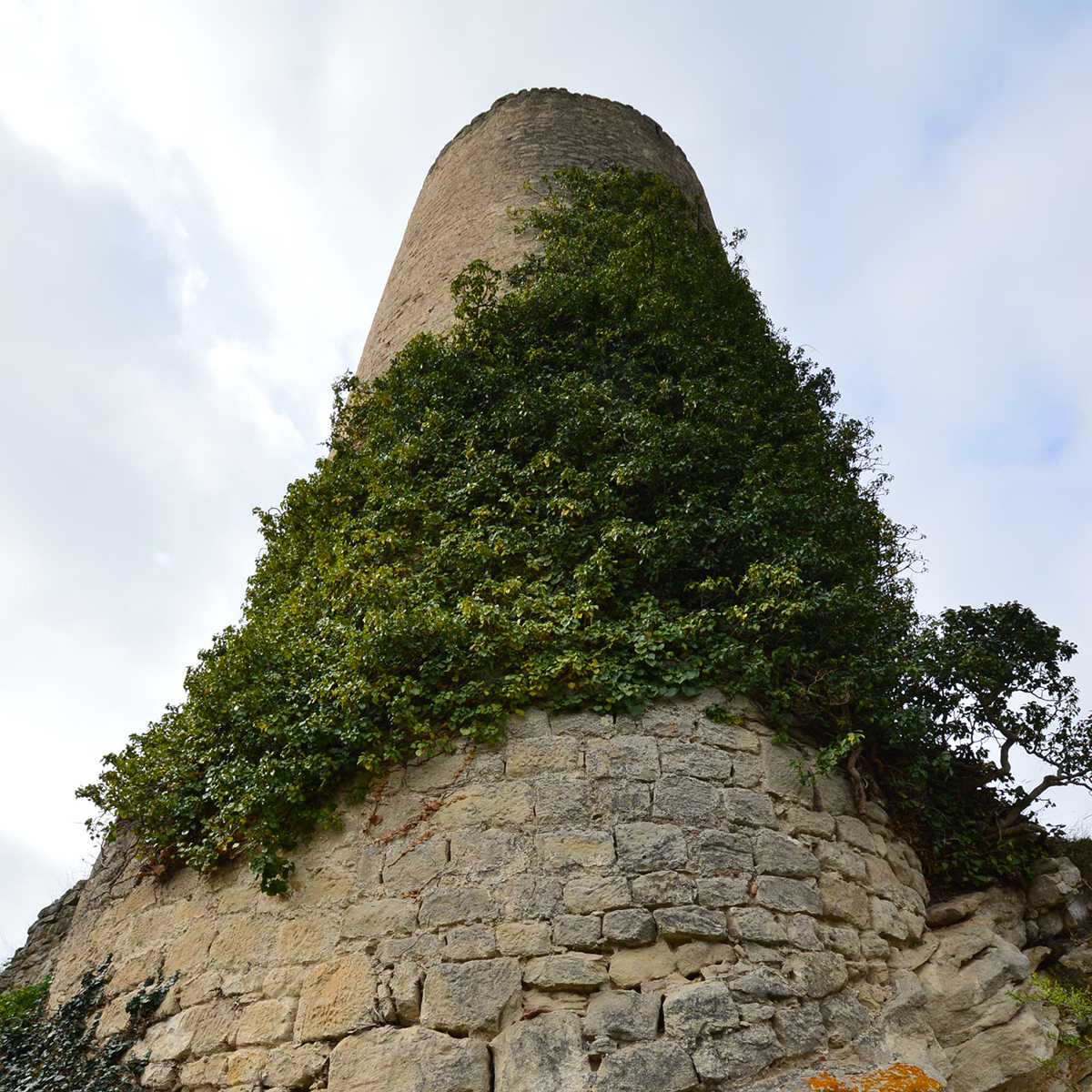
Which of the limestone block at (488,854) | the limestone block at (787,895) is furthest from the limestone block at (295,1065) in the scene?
the limestone block at (787,895)

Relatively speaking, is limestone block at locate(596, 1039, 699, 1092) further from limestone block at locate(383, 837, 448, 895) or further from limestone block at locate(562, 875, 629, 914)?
limestone block at locate(383, 837, 448, 895)

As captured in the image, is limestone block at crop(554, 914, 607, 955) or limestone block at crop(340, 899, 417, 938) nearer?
limestone block at crop(554, 914, 607, 955)

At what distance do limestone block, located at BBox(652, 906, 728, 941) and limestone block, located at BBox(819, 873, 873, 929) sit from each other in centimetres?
70

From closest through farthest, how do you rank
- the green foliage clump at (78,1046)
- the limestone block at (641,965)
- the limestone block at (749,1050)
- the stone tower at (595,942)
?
the limestone block at (749,1050), the stone tower at (595,942), the limestone block at (641,965), the green foliage clump at (78,1046)

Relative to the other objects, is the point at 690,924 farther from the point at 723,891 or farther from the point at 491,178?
the point at 491,178

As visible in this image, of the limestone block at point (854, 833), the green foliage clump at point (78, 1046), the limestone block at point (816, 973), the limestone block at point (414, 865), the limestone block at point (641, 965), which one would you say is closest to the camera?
the limestone block at point (641, 965)

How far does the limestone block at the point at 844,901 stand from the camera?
4414mm

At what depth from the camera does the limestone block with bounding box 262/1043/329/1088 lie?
3.92m

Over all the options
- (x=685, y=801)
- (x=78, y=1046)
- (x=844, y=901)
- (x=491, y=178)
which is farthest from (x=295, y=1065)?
(x=491, y=178)

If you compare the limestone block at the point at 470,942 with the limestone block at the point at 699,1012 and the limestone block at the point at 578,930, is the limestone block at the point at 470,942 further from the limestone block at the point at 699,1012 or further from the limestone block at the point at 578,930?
the limestone block at the point at 699,1012

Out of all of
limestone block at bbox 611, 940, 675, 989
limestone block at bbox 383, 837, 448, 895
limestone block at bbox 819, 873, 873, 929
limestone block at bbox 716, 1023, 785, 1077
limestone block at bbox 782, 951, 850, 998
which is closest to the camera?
limestone block at bbox 716, 1023, 785, 1077

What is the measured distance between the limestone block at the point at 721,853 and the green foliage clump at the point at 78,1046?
297cm

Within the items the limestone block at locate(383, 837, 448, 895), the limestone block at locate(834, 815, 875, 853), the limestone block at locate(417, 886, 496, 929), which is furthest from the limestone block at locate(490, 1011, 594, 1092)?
the limestone block at locate(834, 815, 875, 853)

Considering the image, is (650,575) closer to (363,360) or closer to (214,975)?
(214,975)
